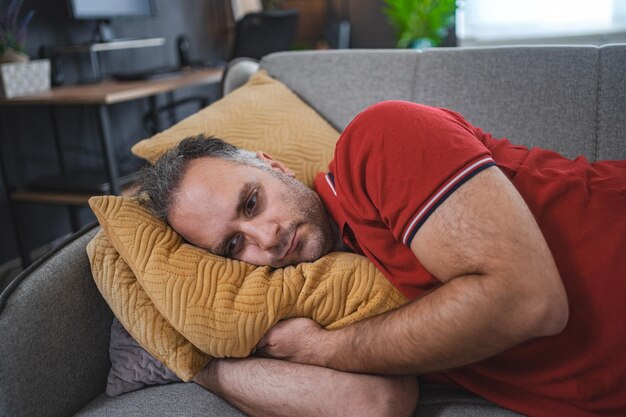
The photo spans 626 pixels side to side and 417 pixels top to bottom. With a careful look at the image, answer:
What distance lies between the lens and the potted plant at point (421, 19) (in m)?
3.76

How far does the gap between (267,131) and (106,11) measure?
6.59 ft

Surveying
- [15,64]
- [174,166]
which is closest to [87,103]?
[15,64]

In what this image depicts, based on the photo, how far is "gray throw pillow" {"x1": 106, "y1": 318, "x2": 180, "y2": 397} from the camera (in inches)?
45.8

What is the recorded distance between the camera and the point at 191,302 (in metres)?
1.01

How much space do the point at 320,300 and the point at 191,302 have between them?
24 centimetres

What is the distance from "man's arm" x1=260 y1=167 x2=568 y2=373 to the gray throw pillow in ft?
1.69

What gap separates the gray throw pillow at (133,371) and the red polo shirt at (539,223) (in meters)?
0.53

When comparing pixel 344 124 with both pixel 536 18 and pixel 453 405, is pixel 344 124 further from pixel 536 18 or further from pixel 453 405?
pixel 536 18

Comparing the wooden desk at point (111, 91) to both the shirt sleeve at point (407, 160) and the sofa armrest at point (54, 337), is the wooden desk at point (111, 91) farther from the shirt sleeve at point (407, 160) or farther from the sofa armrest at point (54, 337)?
the shirt sleeve at point (407, 160)

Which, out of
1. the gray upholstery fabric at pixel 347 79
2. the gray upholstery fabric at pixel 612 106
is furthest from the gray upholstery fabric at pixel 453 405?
the gray upholstery fabric at pixel 347 79

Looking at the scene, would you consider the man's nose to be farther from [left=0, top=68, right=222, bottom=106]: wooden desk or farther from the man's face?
[left=0, top=68, right=222, bottom=106]: wooden desk

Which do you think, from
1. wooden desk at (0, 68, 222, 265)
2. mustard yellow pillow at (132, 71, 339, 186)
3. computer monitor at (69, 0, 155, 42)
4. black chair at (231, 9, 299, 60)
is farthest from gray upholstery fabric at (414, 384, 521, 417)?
black chair at (231, 9, 299, 60)

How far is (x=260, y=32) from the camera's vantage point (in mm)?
3529

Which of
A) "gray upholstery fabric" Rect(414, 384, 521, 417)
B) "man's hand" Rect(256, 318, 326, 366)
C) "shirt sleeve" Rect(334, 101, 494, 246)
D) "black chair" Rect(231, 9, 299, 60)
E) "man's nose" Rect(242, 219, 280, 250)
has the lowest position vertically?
"gray upholstery fabric" Rect(414, 384, 521, 417)
